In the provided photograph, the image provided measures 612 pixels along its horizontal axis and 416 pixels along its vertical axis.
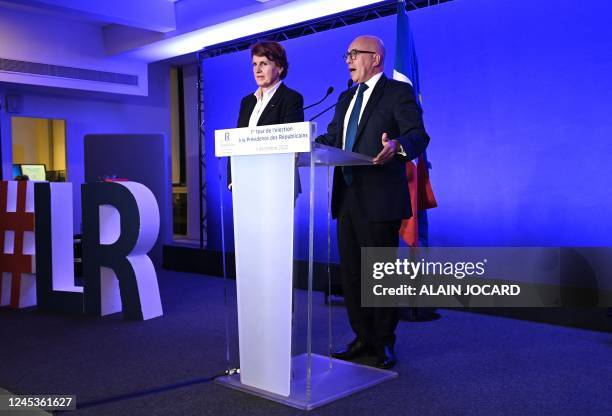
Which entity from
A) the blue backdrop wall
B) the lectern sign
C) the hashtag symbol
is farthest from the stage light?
the lectern sign

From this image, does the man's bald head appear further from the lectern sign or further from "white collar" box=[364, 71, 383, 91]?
the lectern sign

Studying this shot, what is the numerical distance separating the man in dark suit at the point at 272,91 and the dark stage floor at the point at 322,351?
38.0 inches

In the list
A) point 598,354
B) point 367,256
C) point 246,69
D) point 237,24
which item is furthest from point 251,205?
point 246,69

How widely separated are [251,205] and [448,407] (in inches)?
44.8

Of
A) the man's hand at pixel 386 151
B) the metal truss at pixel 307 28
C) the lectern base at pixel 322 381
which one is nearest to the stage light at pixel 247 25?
the metal truss at pixel 307 28

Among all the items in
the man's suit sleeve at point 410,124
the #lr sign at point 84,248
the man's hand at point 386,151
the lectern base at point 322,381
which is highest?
the man's suit sleeve at point 410,124

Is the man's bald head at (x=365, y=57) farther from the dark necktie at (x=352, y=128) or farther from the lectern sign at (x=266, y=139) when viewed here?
the lectern sign at (x=266, y=139)

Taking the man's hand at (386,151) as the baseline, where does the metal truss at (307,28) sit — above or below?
above

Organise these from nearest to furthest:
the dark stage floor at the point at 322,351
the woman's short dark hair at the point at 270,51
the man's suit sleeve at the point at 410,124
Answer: the dark stage floor at the point at 322,351
the man's suit sleeve at the point at 410,124
the woman's short dark hair at the point at 270,51

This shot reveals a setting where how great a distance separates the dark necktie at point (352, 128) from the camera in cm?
272

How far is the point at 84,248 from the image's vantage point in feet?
14.4

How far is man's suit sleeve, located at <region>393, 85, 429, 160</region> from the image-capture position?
2508 millimetres

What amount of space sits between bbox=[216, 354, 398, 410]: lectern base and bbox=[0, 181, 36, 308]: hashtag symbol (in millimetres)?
2770

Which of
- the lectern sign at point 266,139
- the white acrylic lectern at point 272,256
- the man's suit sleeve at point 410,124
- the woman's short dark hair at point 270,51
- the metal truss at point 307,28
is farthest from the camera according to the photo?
the metal truss at point 307,28
